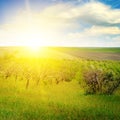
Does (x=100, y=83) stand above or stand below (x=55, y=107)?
above

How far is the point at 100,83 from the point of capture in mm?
22359

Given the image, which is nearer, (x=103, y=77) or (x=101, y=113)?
(x=101, y=113)

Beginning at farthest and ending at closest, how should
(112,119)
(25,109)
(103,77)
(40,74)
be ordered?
1. (40,74)
2. (103,77)
3. (25,109)
4. (112,119)

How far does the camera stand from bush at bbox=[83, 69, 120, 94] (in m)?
21.8

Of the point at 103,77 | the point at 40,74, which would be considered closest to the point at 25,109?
the point at 103,77

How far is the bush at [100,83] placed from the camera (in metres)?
21.8

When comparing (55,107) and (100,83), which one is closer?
(55,107)

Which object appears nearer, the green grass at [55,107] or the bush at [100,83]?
the green grass at [55,107]

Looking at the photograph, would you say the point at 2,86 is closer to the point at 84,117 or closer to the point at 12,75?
the point at 12,75

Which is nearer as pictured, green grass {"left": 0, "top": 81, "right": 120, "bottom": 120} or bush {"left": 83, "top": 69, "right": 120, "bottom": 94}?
green grass {"left": 0, "top": 81, "right": 120, "bottom": 120}

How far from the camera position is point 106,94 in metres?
21.3

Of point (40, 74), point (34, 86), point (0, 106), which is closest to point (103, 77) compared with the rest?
point (34, 86)

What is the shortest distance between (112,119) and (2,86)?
11.2 meters

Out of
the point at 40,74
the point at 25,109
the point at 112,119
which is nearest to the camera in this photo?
the point at 112,119
